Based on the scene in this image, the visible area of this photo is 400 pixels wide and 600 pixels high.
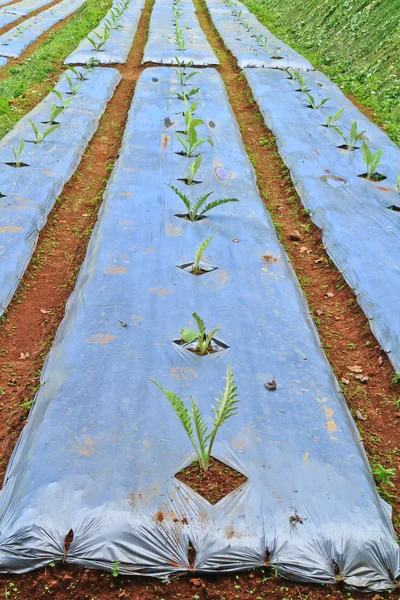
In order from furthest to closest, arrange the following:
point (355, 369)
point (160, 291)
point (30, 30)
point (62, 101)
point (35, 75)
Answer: point (30, 30) < point (35, 75) < point (62, 101) < point (160, 291) < point (355, 369)

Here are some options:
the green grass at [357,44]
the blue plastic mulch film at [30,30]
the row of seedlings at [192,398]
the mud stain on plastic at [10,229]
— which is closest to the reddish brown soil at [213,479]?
the row of seedlings at [192,398]

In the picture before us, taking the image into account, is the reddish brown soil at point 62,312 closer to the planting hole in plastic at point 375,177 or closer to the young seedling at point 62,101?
the young seedling at point 62,101

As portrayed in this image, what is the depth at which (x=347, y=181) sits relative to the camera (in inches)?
204

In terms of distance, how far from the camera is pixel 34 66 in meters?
8.95

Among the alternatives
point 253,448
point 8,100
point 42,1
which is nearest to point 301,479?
point 253,448

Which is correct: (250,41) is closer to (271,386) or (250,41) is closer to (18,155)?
(18,155)

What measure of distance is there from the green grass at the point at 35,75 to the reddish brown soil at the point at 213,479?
17.4 feet

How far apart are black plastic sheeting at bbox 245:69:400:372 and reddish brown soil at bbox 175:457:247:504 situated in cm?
136

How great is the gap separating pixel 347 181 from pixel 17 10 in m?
13.6

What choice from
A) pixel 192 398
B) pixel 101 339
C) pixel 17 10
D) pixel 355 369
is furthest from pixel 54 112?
pixel 17 10

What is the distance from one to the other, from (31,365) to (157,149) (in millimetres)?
3371

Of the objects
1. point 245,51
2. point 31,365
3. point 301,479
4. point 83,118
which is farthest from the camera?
point 245,51

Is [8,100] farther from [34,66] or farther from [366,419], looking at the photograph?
[366,419]

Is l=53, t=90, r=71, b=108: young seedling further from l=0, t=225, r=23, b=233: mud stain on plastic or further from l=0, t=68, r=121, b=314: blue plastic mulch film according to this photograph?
l=0, t=225, r=23, b=233: mud stain on plastic
